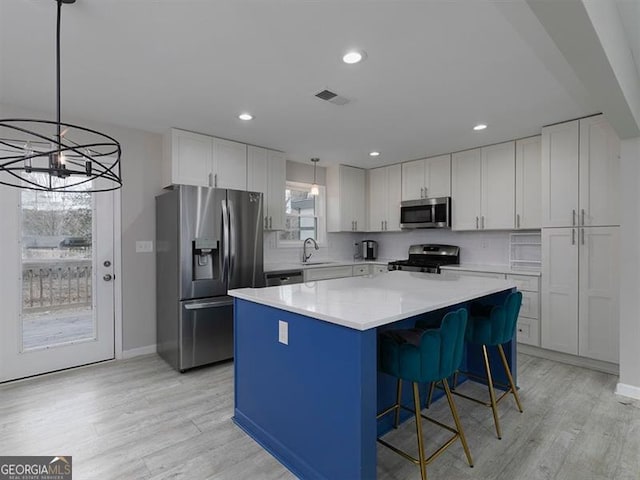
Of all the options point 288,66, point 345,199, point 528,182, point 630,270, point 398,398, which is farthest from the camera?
point 345,199

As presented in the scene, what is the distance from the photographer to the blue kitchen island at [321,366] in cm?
157

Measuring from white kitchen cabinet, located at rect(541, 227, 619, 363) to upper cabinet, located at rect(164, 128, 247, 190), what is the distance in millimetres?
3449

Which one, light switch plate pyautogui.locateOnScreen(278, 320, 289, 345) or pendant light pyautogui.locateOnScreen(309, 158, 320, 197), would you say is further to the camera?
pendant light pyautogui.locateOnScreen(309, 158, 320, 197)

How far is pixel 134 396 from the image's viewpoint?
276cm

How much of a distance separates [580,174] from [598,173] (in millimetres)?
139

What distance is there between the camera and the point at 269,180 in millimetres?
4371

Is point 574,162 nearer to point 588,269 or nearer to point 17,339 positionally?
point 588,269

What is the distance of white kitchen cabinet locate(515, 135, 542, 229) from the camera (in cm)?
383

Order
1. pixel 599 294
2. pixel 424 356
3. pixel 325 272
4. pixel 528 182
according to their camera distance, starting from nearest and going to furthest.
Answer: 1. pixel 424 356
2. pixel 599 294
3. pixel 528 182
4. pixel 325 272

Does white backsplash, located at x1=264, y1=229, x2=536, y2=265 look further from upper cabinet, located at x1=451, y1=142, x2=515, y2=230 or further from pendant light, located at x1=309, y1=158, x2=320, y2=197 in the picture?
pendant light, located at x1=309, y1=158, x2=320, y2=197

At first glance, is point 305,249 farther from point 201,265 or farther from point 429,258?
point 201,265

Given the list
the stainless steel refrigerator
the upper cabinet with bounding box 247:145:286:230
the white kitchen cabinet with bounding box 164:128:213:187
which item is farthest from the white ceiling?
the stainless steel refrigerator

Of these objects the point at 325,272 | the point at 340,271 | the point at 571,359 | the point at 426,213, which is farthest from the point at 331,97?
the point at 571,359

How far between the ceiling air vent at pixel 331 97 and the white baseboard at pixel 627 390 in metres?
3.25
